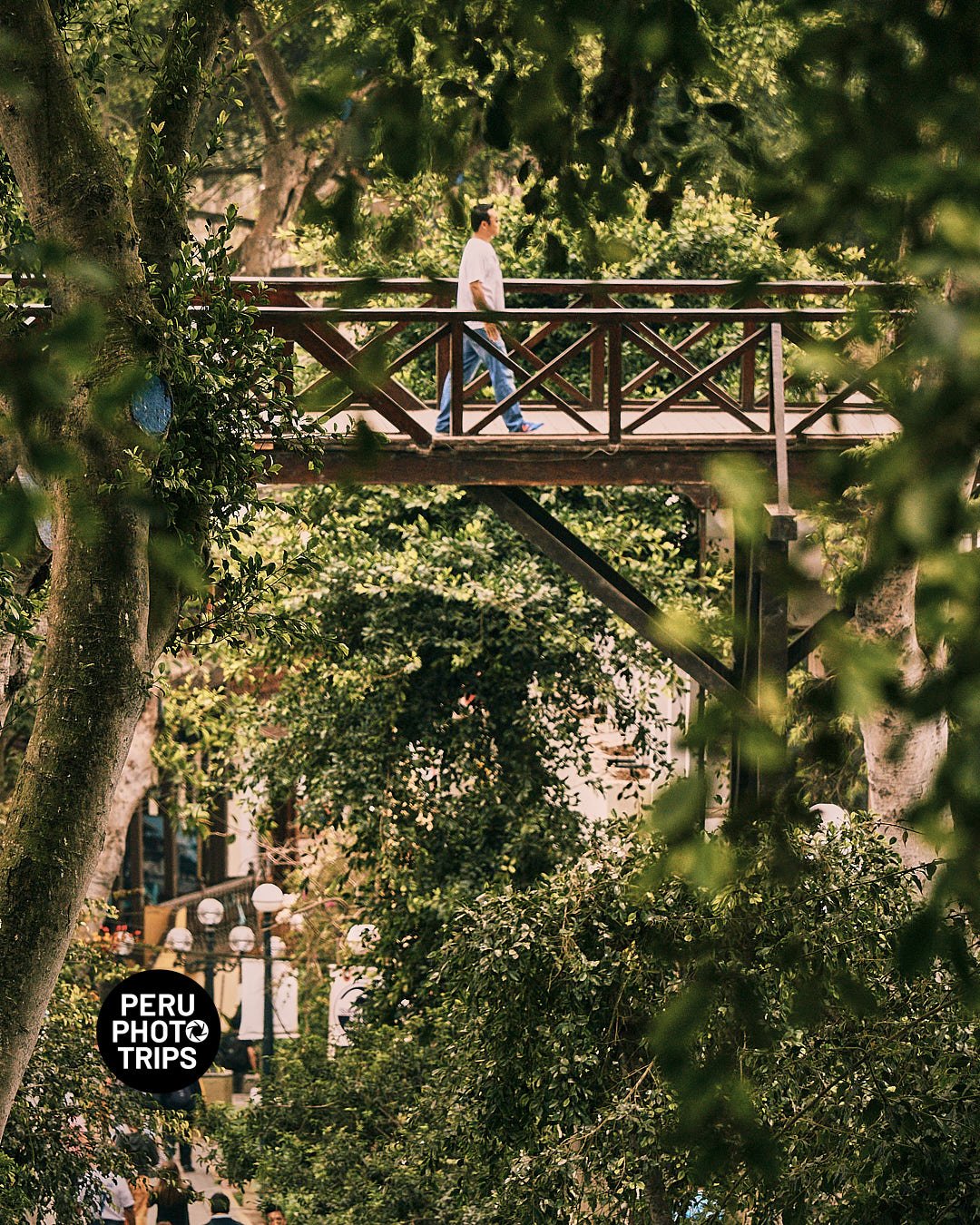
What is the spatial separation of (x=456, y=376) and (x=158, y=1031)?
3.76m

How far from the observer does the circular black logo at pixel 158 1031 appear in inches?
328

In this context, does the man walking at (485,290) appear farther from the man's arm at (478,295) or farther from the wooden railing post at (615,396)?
the wooden railing post at (615,396)

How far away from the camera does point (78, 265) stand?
5.66 feet

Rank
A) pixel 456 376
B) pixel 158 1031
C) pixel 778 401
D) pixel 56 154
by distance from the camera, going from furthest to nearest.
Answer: pixel 158 1031 → pixel 778 401 → pixel 456 376 → pixel 56 154

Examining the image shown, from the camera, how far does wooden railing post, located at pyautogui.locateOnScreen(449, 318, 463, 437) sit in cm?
794

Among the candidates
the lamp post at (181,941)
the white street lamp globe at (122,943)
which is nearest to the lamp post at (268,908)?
the lamp post at (181,941)

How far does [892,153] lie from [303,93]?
0.76 m

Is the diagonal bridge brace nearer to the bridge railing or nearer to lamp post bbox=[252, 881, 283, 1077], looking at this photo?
the bridge railing

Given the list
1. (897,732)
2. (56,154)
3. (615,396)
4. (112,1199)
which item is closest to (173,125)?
(56,154)

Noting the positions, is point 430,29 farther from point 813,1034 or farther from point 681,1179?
point 681,1179

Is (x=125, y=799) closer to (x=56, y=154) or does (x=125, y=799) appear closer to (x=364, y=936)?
(x=364, y=936)

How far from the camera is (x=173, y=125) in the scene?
A: 5035 millimetres

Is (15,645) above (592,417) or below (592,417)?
below

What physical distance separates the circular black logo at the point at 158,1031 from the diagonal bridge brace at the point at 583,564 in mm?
2995
